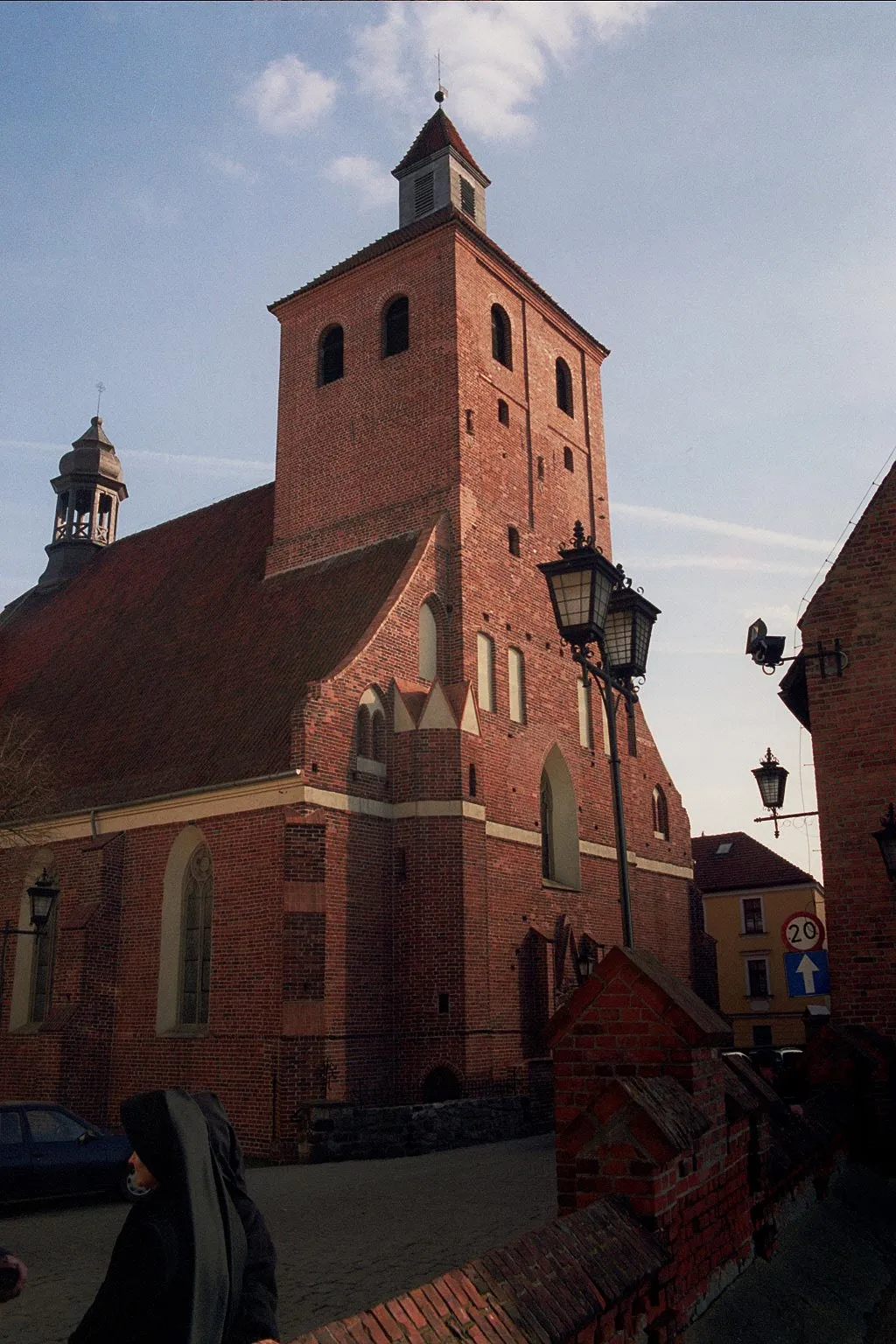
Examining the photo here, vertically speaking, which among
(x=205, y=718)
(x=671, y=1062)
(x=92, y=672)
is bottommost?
(x=671, y=1062)

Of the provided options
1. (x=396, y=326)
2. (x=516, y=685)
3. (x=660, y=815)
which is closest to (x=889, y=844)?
(x=516, y=685)

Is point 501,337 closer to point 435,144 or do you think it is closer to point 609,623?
point 435,144

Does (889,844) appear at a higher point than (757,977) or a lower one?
higher

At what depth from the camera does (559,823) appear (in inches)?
872

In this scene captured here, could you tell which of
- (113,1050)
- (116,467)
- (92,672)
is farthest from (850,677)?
(116,467)

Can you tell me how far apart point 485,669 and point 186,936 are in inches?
279

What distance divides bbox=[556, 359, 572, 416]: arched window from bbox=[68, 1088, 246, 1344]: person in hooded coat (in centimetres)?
2356

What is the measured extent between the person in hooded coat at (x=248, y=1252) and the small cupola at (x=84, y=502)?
30688 millimetres

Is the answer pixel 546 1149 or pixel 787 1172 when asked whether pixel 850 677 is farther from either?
pixel 546 1149

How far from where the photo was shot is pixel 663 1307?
467cm

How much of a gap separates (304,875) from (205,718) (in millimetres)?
4921

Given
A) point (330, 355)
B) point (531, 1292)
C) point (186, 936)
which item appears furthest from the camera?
point (330, 355)

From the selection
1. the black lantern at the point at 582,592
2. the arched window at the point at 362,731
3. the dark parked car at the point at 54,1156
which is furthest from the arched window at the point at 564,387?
the dark parked car at the point at 54,1156

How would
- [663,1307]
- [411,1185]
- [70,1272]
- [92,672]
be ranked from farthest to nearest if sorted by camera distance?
[92,672] → [411,1185] → [70,1272] → [663,1307]
